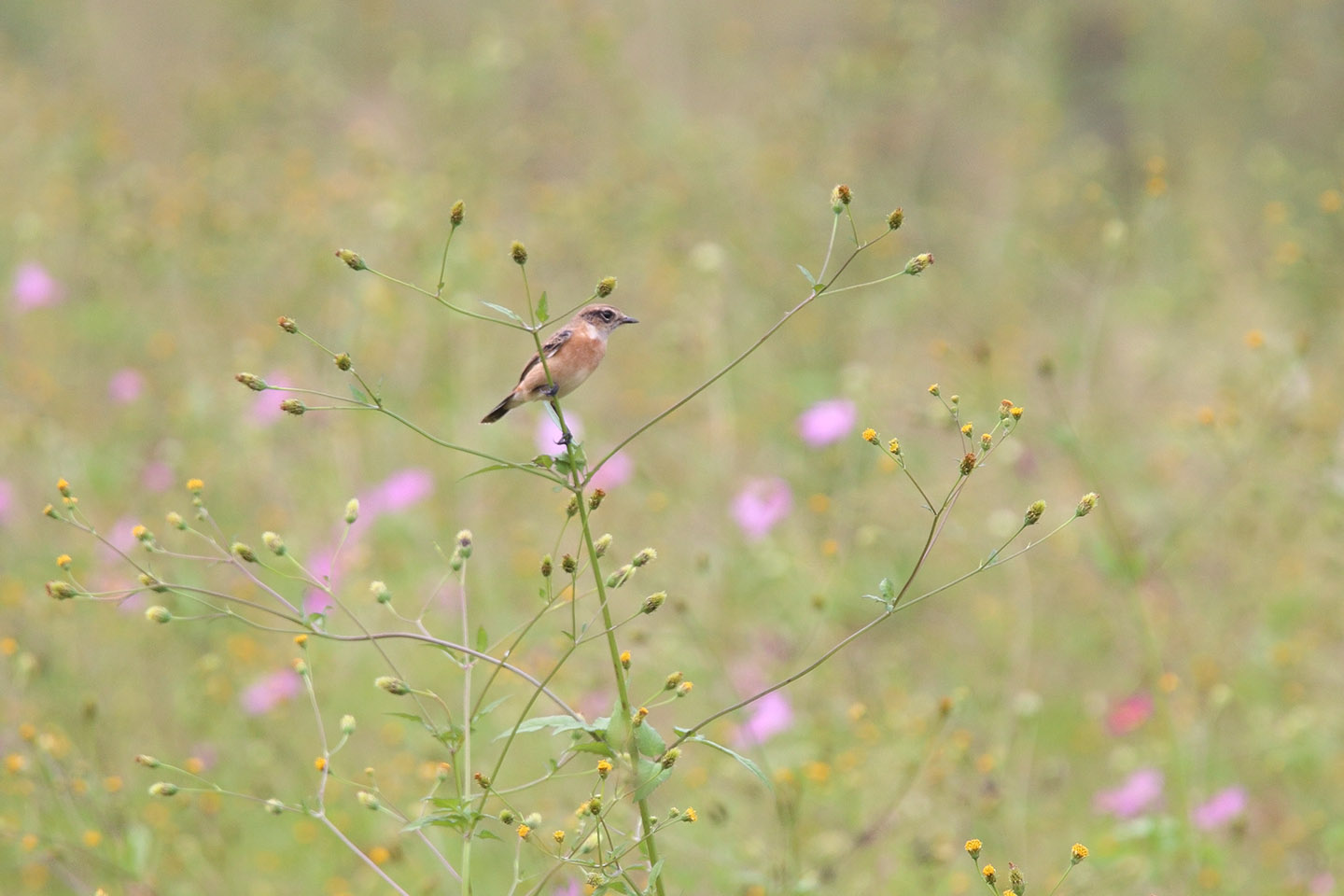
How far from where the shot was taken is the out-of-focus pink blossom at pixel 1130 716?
3.38 metres

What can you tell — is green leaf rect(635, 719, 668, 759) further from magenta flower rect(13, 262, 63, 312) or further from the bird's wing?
magenta flower rect(13, 262, 63, 312)

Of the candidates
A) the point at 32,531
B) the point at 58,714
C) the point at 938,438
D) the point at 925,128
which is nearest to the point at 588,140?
the point at 925,128

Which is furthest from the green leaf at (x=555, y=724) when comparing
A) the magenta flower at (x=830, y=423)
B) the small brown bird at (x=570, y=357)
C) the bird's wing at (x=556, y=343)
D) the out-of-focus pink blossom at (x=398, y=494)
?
the out-of-focus pink blossom at (x=398, y=494)

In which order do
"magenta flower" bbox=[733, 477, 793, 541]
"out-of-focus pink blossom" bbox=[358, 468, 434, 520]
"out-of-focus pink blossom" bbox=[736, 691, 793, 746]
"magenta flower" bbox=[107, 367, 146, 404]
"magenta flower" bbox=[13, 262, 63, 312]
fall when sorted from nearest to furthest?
"out-of-focus pink blossom" bbox=[736, 691, 793, 746], "magenta flower" bbox=[733, 477, 793, 541], "out-of-focus pink blossom" bbox=[358, 468, 434, 520], "magenta flower" bbox=[107, 367, 146, 404], "magenta flower" bbox=[13, 262, 63, 312]

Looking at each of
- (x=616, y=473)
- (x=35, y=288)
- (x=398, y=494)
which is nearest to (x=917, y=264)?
(x=616, y=473)

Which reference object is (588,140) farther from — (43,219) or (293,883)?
(293,883)

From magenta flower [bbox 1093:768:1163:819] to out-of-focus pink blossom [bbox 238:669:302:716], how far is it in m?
2.03

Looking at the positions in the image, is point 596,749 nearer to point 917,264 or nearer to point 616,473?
point 917,264

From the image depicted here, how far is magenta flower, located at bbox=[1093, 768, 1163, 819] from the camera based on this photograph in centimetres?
302

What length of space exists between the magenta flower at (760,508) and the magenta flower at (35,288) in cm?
271

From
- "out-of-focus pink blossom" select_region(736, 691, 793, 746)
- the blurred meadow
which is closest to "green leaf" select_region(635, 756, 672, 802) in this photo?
the blurred meadow

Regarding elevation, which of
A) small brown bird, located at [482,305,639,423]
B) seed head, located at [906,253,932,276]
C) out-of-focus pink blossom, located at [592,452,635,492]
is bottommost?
seed head, located at [906,253,932,276]

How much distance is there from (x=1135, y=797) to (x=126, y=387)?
3497 mm

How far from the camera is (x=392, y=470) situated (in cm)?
457
